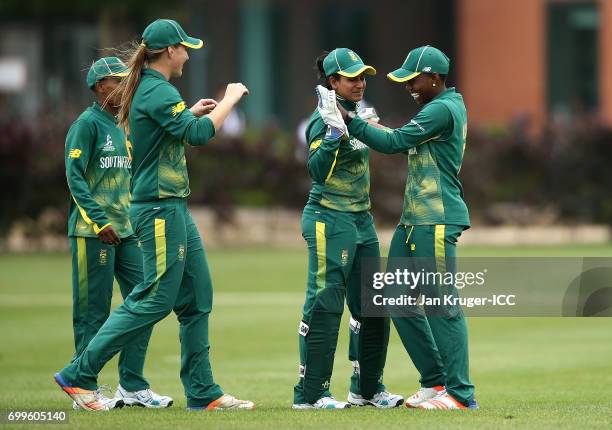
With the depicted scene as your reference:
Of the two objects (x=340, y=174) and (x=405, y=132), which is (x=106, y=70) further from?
(x=405, y=132)

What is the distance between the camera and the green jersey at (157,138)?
8.55 m

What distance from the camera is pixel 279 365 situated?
485 inches

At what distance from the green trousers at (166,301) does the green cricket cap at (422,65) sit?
1613mm

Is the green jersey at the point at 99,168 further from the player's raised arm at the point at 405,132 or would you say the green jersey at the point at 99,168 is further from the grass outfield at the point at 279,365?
the player's raised arm at the point at 405,132

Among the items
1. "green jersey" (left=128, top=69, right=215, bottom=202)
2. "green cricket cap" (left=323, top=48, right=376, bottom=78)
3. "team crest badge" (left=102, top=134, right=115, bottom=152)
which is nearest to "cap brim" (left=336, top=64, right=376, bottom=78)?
"green cricket cap" (left=323, top=48, right=376, bottom=78)

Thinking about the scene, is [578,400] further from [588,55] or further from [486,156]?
[588,55]

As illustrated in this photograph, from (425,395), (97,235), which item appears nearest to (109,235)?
(97,235)

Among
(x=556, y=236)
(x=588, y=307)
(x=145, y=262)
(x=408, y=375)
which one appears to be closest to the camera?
(x=145, y=262)

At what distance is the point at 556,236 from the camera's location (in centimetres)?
2594

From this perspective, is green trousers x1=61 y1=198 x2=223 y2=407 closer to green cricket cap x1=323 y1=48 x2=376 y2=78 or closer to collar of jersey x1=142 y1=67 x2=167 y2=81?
collar of jersey x1=142 y1=67 x2=167 y2=81

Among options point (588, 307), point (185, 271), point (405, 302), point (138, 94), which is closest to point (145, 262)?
point (185, 271)

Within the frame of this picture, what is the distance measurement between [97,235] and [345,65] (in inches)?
80.1

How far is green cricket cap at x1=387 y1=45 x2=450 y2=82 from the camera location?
29.0ft

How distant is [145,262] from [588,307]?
3103 mm
